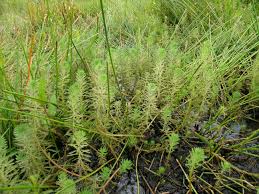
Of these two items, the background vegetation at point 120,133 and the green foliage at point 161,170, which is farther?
the green foliage at point 161,170

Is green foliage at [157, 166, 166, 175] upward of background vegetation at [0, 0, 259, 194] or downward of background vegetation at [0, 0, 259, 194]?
downward

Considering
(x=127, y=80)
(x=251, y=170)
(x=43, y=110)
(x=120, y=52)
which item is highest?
(x=120, y=52)

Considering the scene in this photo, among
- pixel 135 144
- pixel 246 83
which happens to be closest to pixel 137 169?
pixel 135 144

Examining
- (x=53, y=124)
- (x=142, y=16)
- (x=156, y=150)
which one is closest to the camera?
(x=53, y=124)

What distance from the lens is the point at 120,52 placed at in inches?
56.6

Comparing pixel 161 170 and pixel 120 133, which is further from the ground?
pixel 120 133

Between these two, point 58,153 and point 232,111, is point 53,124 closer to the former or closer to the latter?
point 58,153

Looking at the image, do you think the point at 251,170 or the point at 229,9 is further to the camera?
the point at 229,9

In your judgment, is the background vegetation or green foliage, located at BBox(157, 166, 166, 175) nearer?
the background vegetation

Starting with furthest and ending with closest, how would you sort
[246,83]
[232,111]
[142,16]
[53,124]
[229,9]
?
1. [142,16]
2. [229,9]
3. [246,83]
4. [232,111]
5. [53,124]

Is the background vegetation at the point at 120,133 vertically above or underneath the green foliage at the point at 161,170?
above

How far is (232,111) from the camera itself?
126 cm

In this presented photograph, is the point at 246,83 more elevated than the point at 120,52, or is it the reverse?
the point at 120,52

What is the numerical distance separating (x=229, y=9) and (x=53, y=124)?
63.9 inches
